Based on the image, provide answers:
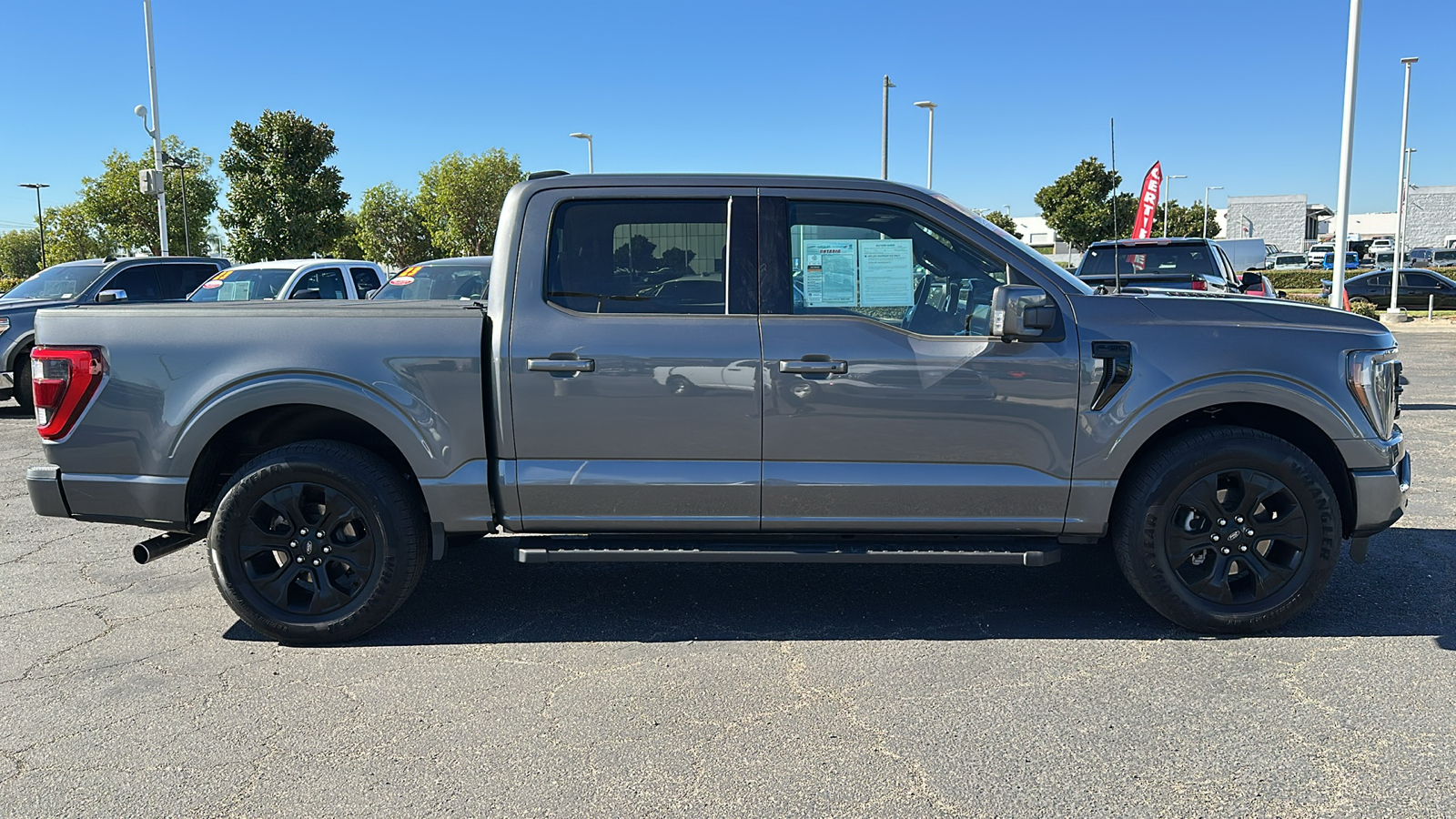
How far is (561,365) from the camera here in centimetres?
403

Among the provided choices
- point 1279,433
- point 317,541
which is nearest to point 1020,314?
point 1279,433

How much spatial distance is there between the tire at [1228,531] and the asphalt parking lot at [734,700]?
0.17 m

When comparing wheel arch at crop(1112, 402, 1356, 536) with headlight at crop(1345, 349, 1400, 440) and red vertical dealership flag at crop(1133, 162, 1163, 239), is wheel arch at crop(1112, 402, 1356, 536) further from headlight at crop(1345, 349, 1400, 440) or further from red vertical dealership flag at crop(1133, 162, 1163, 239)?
red vertical dealership flag at crop(1133, 162, 1163, 239)

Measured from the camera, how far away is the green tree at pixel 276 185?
111ft

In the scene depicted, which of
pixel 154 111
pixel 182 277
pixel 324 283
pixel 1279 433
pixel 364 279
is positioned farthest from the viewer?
pixel 154 111

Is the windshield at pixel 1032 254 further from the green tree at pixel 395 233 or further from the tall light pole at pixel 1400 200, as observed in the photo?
the green tree at pixel 395 233

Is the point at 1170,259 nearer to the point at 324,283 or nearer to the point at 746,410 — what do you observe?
the point at 746,410

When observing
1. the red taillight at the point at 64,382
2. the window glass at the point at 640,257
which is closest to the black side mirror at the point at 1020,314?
the window glass at the point at 640,257

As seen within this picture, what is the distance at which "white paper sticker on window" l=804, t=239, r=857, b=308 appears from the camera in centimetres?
414

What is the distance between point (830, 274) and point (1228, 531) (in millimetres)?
1919

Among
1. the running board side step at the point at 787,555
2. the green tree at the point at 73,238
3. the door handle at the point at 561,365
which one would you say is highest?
the green tree at the point at 73,238

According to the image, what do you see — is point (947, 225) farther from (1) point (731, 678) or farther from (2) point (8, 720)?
(2) point (8, 720)

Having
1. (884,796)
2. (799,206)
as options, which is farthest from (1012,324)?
(884,796)

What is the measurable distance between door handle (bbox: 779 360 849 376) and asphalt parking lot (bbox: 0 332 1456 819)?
1.13m
